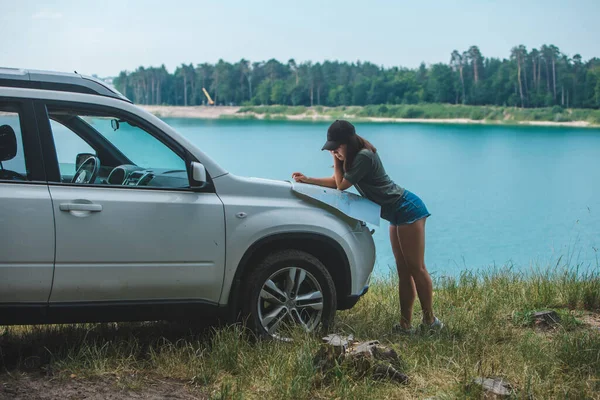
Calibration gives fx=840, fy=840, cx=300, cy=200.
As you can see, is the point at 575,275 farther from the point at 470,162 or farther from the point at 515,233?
the point at 470,162

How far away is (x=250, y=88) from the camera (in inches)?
5084

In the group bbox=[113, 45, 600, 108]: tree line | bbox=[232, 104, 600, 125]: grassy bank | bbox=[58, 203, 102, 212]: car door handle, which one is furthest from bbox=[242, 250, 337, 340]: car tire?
bbox=[113, 45, 600, 108]: tree line

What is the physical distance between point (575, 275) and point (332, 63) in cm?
12031

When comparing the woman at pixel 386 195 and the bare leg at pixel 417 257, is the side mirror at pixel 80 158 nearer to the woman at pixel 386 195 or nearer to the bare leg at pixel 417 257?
the woman at pixel 386 195

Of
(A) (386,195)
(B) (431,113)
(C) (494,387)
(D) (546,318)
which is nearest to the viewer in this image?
(C) (494,387)

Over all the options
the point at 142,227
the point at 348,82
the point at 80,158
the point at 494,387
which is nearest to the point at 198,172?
the point at 142,227

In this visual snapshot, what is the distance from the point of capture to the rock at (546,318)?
669 centimetres

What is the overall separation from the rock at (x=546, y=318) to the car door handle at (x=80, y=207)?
3.65 metres

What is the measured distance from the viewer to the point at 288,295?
18.3ft

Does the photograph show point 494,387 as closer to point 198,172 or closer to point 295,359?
point 295,359

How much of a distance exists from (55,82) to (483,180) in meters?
48.2

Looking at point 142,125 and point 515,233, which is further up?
point 142,125

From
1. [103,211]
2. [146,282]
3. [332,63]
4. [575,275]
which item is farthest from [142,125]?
[332,63]

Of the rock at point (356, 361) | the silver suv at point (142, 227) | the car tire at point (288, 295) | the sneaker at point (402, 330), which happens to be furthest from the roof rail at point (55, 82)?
the sneaker at point (402, 330)
